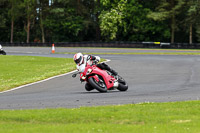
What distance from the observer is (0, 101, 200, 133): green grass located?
674 centimetres

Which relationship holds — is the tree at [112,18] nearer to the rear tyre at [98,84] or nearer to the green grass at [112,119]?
the rear tyre at [98,84]

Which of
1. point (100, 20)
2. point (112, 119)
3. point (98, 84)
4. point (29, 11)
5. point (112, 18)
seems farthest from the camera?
point (29, 11)

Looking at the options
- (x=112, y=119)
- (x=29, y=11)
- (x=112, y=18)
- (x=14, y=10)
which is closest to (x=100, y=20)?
(x=112, y=18)

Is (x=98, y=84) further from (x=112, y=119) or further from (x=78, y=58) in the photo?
(x=112, y=119)

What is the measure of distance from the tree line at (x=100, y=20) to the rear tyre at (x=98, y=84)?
41.7 m

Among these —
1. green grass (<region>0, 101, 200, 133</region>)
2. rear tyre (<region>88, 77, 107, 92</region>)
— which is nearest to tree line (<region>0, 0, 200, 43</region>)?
rear tyre (<region>88, 77, 107, 92</region>)

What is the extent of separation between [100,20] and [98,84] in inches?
1914

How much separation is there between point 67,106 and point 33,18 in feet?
201

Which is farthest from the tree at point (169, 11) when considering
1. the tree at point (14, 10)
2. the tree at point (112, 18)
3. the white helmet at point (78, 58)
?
the white helmet at point (78, 58)

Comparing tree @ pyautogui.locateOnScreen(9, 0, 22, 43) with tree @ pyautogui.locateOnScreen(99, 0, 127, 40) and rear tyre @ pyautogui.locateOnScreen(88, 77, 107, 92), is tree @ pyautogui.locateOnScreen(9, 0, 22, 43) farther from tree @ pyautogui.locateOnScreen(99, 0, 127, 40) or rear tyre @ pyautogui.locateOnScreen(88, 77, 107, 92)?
rear tyre @ pyautogui.locateOnScreen(88, 77, 107, 92)

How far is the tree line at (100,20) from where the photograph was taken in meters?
56.8

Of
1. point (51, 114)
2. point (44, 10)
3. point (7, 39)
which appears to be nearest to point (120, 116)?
point (51, 114)

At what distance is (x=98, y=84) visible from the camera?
1266 centimetres

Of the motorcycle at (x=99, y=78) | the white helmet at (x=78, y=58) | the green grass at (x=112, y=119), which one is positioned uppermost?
the white helmet at (x=78, y=58)
